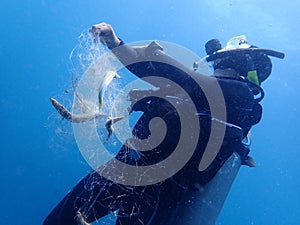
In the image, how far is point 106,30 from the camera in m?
3.11

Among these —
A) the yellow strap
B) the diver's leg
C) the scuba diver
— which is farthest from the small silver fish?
the yellow strap

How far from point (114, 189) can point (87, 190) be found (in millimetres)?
346

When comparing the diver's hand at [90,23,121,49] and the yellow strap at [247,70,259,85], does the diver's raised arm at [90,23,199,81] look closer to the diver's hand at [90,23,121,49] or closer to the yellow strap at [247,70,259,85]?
the diver's hand at [90,23,121,49]

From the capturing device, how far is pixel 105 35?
3.12 m

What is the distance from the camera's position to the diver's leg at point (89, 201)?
11.7 feet

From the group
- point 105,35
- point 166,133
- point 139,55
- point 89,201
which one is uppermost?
point 105,35

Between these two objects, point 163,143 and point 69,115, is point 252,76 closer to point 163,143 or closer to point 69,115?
point 163,143

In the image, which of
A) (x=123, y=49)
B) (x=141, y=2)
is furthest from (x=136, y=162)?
(x=141, y=2)

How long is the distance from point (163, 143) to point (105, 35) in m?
1.27

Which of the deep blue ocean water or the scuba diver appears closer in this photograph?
the scuba diver

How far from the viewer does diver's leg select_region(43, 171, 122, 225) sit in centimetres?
358

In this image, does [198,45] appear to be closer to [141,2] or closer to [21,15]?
[141,2]

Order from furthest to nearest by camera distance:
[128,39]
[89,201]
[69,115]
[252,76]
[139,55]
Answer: [128,39]
[252,76]
[89,201]
[69,115]
[139,55]

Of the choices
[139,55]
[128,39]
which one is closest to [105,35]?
[139,55]
